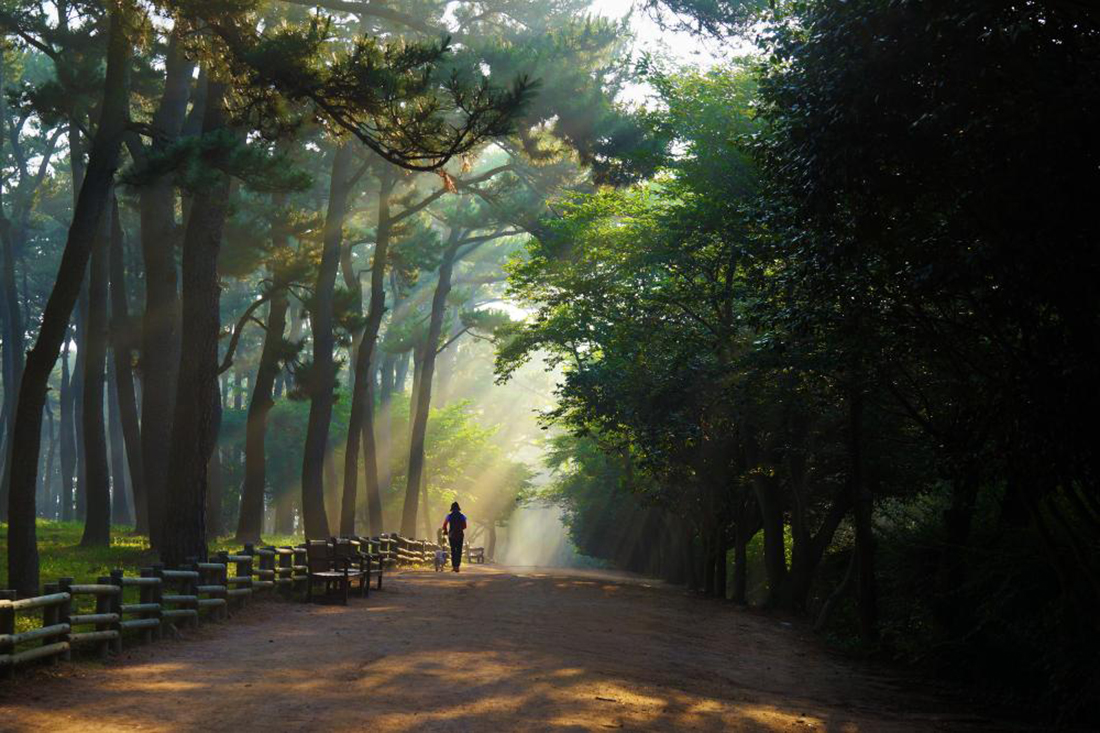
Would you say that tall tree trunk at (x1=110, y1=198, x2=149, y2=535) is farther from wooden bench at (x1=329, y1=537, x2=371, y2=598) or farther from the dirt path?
the dirt path

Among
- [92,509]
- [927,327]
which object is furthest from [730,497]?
[927,327]

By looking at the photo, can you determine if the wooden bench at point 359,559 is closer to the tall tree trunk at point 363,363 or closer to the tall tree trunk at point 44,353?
the tall tree trunk at point 44,353

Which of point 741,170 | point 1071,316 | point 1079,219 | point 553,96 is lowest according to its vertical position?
point 1071,316

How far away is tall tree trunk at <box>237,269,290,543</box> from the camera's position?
28.4 metres

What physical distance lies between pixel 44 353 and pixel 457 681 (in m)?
7.13

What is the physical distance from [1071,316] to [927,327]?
253 cm

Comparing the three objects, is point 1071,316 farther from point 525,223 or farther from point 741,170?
point 525,223

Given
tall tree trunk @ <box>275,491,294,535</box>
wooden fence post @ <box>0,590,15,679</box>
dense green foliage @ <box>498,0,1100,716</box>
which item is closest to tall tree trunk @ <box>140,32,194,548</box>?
dense green foliage @ <box>498,0,1100,716</box>

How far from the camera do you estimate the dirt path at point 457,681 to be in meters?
8.23

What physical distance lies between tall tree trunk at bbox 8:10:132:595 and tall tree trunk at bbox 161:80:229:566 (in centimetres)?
250

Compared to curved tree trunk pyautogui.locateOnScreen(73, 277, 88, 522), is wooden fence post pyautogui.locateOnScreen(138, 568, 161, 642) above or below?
below

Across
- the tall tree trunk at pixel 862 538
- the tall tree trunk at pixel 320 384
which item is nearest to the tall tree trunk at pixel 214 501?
the tall tree trunk at pixel 320 384

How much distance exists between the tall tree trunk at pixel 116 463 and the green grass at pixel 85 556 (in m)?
11.9

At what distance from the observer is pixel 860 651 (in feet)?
60.1
